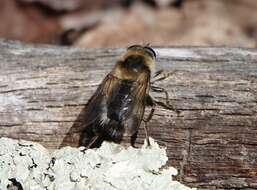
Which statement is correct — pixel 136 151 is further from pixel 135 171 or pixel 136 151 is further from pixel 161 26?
pixel 161 26

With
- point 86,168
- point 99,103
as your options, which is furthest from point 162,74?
point 86,168

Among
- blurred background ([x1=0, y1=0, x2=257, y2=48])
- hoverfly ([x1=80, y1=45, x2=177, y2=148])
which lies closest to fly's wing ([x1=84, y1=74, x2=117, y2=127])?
hoverfly ([x1=80, y1=45, x2=177, y2=148])

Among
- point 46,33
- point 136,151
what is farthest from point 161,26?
point 136,151

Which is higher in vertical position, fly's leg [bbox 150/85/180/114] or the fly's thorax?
the fly's thorax

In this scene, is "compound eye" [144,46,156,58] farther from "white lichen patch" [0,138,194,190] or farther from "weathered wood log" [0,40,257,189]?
"white lichen patch" [0,138,194,190]

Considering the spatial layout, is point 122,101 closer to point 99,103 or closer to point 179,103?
point 99,103

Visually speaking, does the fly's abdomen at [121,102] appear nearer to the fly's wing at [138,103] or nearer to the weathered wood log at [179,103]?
the fly's wing at [138,103]
